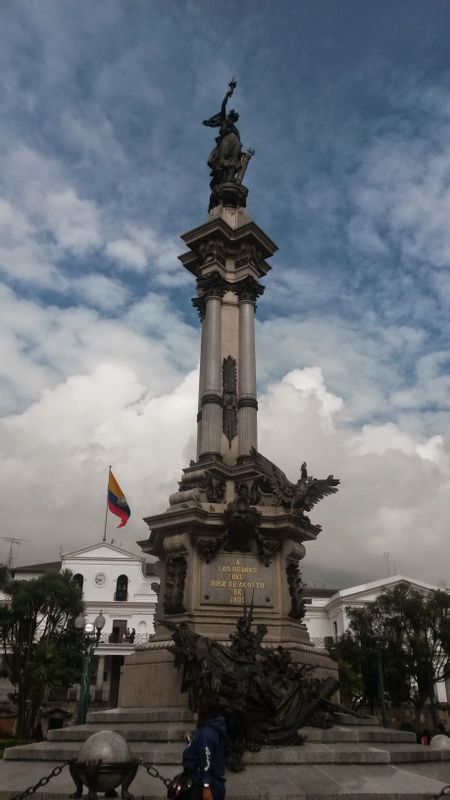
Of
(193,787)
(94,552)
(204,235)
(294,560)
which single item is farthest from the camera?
(94,552)

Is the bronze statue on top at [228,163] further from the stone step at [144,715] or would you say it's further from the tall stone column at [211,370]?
the stone step at [144,715]

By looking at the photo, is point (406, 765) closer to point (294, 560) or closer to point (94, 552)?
point (294, 560)

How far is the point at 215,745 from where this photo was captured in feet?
20.4

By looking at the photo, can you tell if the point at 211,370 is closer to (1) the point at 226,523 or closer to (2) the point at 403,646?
(1) the point at 226,523

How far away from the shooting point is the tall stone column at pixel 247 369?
1775 cm

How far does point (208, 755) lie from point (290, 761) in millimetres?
4683

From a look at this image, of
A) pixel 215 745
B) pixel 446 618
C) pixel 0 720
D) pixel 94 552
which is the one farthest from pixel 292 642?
pixel 94 552

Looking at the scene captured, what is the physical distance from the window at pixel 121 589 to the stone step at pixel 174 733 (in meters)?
54.1

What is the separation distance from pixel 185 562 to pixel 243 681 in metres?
3.64

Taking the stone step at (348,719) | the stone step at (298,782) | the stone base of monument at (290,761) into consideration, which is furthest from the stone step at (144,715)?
the stone step at (348,719)

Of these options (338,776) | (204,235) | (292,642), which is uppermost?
(204,235)

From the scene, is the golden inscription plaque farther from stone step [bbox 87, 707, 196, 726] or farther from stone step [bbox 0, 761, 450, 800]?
stone step [bbox 0, 761, 450, 800]

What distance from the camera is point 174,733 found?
10938 millimetres

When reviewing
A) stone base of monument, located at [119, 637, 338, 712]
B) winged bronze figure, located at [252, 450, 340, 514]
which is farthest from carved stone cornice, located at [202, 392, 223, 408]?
stone base of monument, located at [119, 637, 338, 712]
